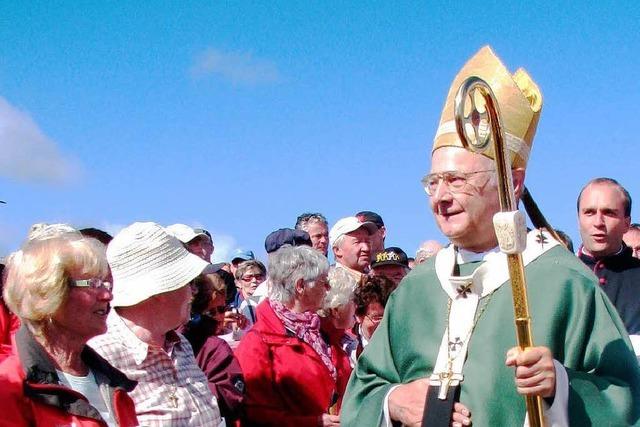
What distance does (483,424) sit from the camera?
3783mm

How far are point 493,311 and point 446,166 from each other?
64 cm

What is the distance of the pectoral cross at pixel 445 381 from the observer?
3.79 meters

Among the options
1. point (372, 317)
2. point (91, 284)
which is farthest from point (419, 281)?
point (372, 317)

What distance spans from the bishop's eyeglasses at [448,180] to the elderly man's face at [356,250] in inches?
173

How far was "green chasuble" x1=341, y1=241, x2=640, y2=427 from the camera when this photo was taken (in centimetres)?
363

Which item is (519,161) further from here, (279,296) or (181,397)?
(279,296)

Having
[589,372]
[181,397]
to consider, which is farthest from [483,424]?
[181,397]

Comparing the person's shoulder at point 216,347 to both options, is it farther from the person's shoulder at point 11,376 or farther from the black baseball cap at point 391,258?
the black baseball cap at point 391,258

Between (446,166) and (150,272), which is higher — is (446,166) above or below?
above

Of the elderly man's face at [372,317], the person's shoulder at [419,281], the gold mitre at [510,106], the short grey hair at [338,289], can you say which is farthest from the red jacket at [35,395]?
the elderly man's face at [372,317]

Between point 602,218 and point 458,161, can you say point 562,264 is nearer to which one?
point 458,161

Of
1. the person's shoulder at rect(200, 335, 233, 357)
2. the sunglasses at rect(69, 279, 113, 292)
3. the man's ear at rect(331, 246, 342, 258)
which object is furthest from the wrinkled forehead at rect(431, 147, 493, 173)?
the man's ear at rect(331, 246, 342, 258)

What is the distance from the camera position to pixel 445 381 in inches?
150

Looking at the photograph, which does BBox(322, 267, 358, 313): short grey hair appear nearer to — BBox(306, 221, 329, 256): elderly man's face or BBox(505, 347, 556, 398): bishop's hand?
BBox(306, 221, 329, 256): elderly man's face
